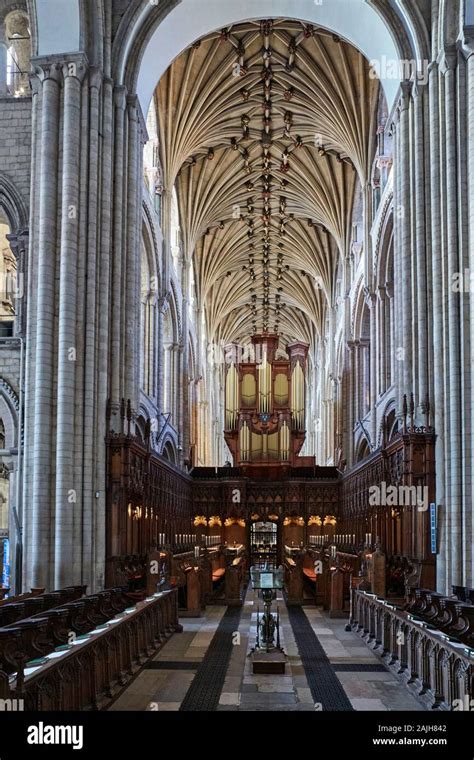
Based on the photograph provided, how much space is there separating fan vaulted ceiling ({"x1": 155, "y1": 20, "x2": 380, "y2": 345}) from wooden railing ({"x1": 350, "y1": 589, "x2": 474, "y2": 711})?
19.1 meters

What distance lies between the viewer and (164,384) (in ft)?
105

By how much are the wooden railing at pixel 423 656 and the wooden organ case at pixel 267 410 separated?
24.9m

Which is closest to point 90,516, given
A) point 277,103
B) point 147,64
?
point 147,64

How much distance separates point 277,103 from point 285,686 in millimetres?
24464

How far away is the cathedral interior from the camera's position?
35.1ft

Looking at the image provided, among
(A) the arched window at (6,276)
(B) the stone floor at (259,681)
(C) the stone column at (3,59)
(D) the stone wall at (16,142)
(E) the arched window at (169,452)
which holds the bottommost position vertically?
(B) the stone floor at (259,681)

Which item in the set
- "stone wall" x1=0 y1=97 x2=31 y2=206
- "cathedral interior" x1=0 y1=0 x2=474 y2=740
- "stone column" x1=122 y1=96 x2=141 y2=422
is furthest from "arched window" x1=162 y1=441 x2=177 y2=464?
"stone wall" x1=0 y1=97 x2=31 y2=206

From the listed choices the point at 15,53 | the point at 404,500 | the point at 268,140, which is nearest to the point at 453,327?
the point at 404,500

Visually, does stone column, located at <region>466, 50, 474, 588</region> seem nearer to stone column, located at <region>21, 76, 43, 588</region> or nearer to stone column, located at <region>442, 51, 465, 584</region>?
stone column, located at <region>442, 51, 465, 584</region>

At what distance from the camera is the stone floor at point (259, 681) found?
9.55 metres

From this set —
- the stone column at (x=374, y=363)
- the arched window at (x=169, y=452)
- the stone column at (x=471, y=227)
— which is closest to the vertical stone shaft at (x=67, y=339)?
the stone column at (x=471, y=227)

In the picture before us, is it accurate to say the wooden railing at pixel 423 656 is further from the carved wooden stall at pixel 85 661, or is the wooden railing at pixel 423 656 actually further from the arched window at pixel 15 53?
the arched window at pixel 15 53
